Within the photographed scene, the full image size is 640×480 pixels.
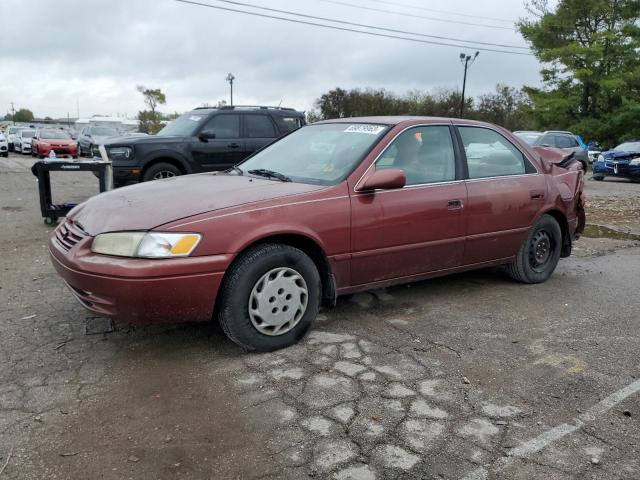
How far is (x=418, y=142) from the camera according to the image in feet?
14.9

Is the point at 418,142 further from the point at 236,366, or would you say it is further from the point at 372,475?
the point at 372,475

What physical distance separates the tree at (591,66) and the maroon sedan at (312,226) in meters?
29.0

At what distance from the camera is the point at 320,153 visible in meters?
4.45

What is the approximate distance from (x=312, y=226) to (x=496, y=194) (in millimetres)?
1941

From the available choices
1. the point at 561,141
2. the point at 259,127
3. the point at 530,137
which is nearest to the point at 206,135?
the point at 259,127

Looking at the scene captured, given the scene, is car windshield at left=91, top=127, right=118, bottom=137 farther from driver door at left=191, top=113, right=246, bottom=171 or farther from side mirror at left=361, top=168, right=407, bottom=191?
side mirror at left=361, top=168, right=407, bottom=191

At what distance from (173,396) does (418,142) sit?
270cm

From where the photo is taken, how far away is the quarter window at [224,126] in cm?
1011

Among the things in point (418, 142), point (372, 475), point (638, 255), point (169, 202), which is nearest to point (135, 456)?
point (372, 475)

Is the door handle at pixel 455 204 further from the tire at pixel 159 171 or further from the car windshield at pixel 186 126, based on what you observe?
the car windshield at pixel 186 126

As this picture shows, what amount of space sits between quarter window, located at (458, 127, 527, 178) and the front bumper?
2499 mm

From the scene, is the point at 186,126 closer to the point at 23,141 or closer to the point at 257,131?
the point at 257,131

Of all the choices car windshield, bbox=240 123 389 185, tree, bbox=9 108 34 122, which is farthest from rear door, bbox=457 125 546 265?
tree, bbox=9 108 34 122

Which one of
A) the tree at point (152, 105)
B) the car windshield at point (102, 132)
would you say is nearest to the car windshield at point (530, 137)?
the car windshield at point (102, 132)
